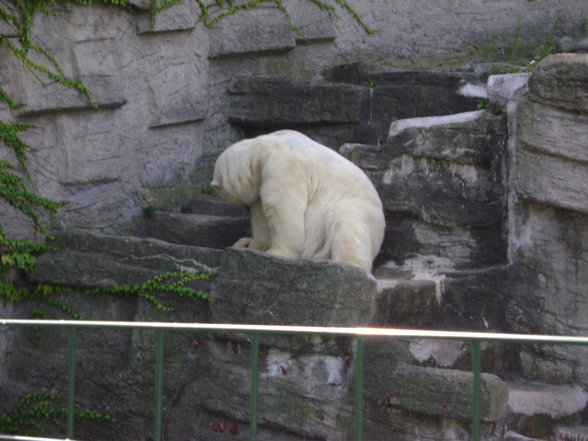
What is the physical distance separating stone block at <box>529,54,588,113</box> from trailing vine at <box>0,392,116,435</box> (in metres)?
4.08

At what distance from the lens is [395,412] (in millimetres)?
6438

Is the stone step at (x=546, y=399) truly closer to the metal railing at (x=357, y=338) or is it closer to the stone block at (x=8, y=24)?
the metal railing at (x=357, y=338)

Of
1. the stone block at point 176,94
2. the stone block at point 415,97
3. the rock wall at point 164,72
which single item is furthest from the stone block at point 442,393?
the stone block at point 176,94

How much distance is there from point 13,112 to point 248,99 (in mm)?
2346

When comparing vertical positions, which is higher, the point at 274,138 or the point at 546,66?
the point at 546,66

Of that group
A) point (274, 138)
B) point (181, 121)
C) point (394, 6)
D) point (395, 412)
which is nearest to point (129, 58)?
point (181, 121)

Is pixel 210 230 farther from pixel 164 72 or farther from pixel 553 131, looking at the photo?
pixel 553 131

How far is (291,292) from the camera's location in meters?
6.96

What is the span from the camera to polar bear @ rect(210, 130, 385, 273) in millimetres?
7539

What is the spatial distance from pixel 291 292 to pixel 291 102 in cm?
317

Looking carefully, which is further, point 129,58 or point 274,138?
point 129,58

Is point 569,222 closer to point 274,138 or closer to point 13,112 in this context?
point 274,138

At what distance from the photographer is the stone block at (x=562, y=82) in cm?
717

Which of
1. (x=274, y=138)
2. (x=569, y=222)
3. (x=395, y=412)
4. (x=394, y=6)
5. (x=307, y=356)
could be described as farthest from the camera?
(x=394, y=6)
